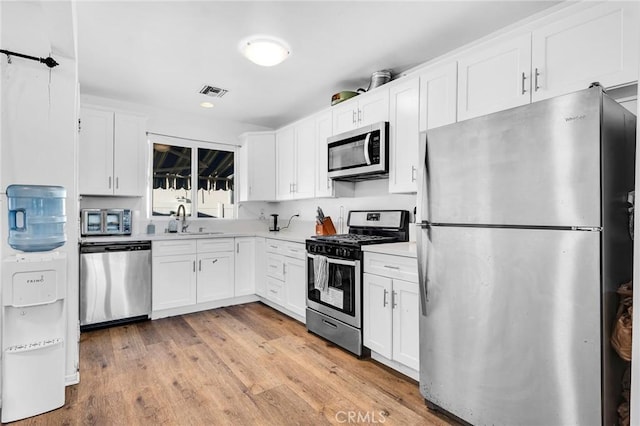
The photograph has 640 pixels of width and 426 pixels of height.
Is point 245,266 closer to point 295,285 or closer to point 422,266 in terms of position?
point 295,285

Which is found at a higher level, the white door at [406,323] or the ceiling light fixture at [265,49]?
the ceiling light fixture at [265,49]

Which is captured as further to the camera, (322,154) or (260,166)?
(260,166)

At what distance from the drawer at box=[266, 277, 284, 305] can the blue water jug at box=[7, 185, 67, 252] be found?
216 centimetres

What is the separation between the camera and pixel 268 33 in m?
2.47

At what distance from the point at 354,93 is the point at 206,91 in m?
1.64

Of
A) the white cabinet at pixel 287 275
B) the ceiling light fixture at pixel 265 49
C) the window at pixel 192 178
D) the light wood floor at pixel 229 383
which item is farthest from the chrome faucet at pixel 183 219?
the ceiling light fixture at pixel 265 49

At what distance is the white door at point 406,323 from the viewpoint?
87.7 inches

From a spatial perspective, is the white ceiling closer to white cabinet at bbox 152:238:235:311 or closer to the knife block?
the knife block

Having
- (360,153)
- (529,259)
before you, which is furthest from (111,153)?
(529,259)

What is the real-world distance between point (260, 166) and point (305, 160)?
2.97 feet

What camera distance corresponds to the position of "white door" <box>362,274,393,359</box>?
243 cm

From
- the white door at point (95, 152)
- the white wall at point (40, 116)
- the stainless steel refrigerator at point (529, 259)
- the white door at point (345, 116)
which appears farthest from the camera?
the white door at point (95, 152)

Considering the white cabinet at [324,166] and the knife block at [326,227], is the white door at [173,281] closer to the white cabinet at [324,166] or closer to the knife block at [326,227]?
the knife block at [326,227]

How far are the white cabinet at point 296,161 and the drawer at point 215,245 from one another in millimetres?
928
